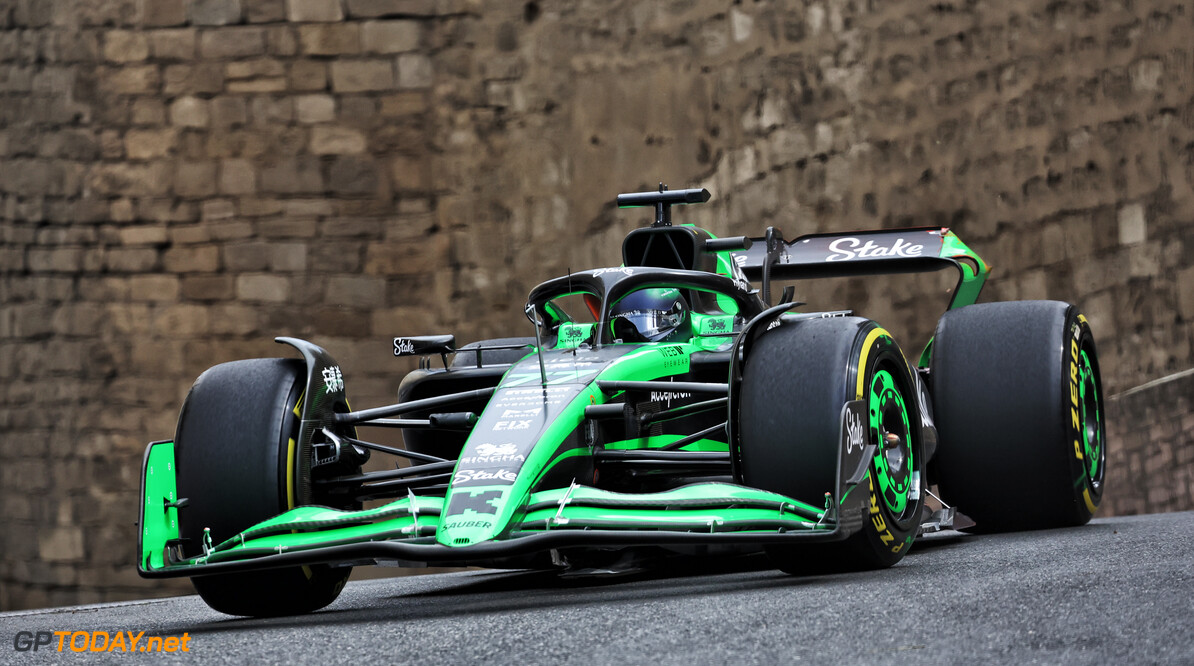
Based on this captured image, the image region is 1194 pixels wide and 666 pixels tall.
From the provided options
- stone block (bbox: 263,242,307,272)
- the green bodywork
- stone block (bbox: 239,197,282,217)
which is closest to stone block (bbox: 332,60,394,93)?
stone block (bbox: 239,197,282,217)

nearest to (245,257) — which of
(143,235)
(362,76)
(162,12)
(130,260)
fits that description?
(143,235)

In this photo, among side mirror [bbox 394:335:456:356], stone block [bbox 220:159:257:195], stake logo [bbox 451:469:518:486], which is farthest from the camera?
stone block [bbox 220:159:257:195]

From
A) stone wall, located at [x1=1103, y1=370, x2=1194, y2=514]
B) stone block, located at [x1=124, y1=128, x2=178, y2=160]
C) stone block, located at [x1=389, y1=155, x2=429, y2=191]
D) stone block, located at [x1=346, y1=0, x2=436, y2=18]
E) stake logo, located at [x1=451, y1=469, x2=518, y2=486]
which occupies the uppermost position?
stone block, located at [x1=346, y1=0, x2=436, y2=18]

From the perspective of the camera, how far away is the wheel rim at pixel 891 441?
4.74 m

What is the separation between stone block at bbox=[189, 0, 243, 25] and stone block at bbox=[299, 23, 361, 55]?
67 centimetres

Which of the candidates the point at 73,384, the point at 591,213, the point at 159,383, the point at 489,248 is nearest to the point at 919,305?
the point at 591,213

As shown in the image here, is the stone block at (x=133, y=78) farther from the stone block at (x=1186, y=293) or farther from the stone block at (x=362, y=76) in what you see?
the stone block at (x=1186, y=293)

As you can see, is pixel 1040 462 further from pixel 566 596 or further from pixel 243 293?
pixel 243 293

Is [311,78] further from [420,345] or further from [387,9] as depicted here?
[420,345]

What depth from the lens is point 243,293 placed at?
13867mm

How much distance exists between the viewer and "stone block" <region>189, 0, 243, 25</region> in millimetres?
13961

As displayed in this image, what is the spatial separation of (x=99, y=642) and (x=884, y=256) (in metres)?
4.36

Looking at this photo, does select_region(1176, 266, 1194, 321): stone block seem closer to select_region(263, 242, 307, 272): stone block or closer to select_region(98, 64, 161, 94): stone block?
select_region(263, 242, 307, 272): stone block

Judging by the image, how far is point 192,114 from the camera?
1402 centimetres
